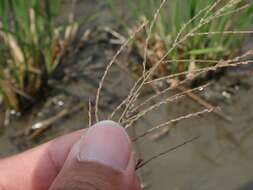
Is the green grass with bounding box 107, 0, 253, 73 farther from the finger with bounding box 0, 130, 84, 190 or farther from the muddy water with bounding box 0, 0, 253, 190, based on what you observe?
the finger with bounding box 0, 130, 84, 190

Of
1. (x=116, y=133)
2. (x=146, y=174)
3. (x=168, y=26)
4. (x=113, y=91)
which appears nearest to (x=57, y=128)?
(x=113, y=91)

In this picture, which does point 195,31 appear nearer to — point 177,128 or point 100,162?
point 177,128

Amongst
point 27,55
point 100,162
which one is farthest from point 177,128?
point 100,162

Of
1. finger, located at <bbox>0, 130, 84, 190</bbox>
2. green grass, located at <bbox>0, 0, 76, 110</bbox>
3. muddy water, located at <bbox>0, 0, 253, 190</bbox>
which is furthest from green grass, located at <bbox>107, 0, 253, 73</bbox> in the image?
finger, located at <bbox>0, 130, 84, 190</bbox>

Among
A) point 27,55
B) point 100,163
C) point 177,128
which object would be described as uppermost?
point 100,163

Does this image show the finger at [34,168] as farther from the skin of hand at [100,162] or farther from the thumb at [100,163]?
the thumb at [100,163]

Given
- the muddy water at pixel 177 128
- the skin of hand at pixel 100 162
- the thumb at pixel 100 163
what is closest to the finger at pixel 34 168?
the skin of hand at pixel 100 162

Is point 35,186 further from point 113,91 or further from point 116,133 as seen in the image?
point 113,91
